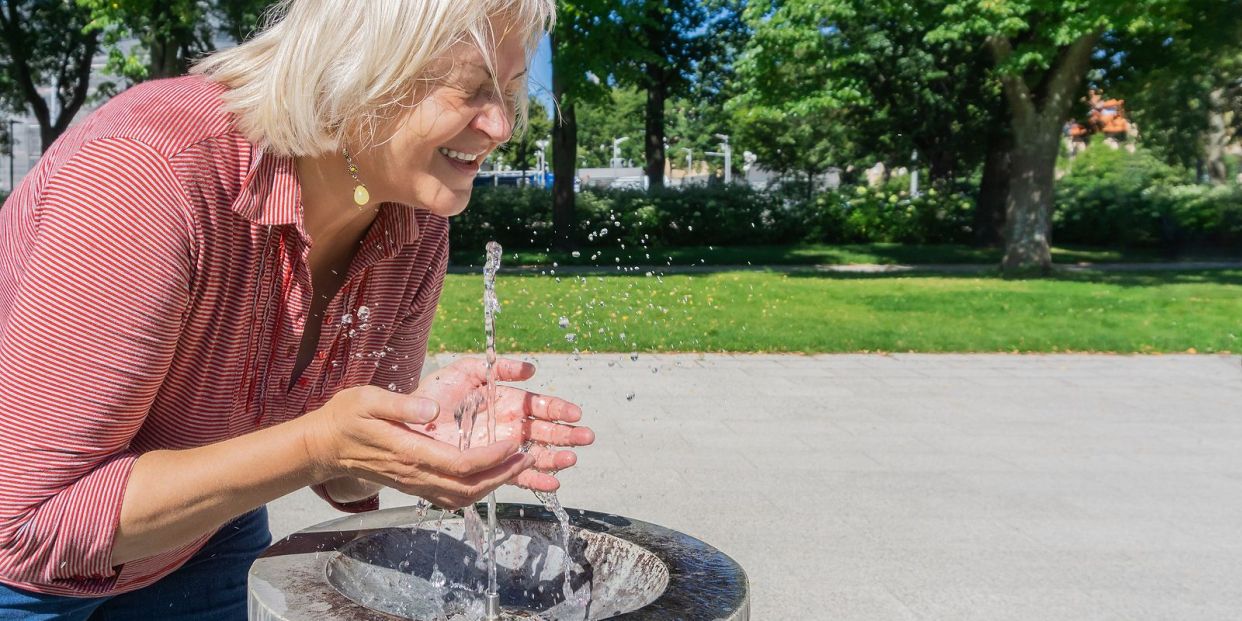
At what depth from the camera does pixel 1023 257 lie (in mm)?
18500

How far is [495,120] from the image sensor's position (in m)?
1.59

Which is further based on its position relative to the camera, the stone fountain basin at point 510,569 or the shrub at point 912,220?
the shrub at point 912,220

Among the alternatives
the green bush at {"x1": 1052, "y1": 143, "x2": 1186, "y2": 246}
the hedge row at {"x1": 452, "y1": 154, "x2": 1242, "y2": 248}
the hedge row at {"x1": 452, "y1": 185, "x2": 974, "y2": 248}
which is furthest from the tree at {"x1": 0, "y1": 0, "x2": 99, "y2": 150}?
the green bush at {"x1": 1052, "y1": 143, "x2": 1186, "y2": 246}

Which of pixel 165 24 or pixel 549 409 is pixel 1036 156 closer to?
pixel 165 24

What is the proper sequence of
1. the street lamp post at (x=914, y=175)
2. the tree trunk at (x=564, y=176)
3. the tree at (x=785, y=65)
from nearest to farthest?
the tree at (x=785, y=65) < the tree trunk at (x=564, y=176) < the street lamp post at (x=914, y=175)

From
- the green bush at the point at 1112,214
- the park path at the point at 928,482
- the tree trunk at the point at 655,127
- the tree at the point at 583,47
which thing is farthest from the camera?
the tree trunk at the point at 655,127

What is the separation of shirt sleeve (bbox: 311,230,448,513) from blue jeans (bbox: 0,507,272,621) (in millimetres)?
140

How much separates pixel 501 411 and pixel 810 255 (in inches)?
803

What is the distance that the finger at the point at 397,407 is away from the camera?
4.43 ft

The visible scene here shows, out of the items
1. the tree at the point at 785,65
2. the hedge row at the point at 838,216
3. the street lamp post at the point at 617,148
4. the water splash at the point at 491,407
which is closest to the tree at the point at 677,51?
the hedge row at the point at 838,216

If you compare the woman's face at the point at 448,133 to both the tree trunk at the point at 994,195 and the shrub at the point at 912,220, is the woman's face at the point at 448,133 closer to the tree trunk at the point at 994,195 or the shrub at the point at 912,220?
the tree trunk at the point at 994,195

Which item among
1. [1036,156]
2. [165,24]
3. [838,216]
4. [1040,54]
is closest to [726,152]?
[838,216]

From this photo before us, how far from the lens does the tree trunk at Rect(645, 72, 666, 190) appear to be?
90.3 ft

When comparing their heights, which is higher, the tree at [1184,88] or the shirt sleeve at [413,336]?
the tree at [1184,88]
